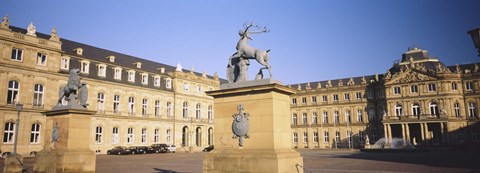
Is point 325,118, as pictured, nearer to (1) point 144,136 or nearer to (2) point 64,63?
(1) point 144,136

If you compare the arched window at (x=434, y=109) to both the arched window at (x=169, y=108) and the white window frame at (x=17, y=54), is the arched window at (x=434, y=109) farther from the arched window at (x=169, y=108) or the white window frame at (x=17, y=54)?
the white window frame at (x=17, y=54)

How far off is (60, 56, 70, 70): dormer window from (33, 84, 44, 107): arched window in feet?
12.2

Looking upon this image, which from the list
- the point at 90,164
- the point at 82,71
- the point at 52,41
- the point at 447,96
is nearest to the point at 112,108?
the point at 82,71

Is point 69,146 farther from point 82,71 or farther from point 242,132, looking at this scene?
point 82,71

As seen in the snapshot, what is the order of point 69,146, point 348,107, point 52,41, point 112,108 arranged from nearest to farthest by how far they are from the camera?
1. point 69,146
2. point 52,41
3. point 112,108
4. point 348,107

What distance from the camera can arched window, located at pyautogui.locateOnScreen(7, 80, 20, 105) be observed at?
38156 mm

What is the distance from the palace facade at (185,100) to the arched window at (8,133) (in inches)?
4.1

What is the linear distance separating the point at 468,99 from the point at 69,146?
6208 cm

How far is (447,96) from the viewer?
58.2m

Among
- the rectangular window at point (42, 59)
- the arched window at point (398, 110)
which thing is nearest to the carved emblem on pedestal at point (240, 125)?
the rectangular window at point (42, 59)

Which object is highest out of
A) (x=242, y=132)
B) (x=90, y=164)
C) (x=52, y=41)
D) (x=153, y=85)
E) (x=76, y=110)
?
(x=52, y=41)

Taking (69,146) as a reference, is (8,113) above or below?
above

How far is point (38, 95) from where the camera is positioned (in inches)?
1596

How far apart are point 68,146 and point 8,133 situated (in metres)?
28.1
